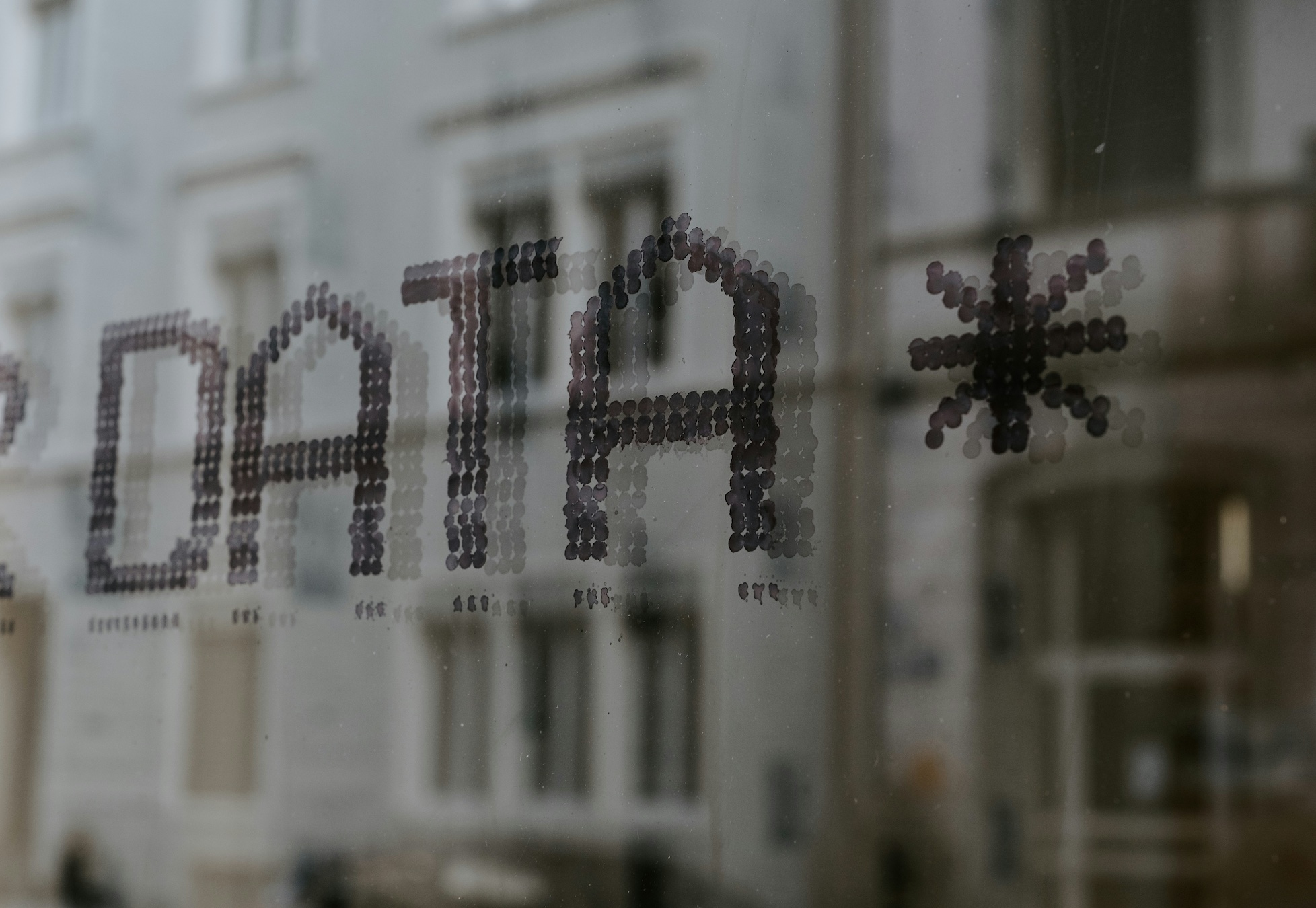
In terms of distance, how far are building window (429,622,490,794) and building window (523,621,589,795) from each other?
5 cm

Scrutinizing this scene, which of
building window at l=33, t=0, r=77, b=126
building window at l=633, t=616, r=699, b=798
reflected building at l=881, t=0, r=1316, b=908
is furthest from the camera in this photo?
building window at l=33, t=0, r=77, b=126

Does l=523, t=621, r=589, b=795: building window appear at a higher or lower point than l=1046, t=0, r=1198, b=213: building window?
lower

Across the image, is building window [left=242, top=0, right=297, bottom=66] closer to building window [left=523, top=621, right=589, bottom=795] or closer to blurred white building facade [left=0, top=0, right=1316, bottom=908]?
blurred white building facade [left=0, top=0, right=1316, bottom=908]

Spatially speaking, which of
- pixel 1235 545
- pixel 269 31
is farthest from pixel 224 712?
pixel 1235 545

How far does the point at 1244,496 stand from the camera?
3.07 feet

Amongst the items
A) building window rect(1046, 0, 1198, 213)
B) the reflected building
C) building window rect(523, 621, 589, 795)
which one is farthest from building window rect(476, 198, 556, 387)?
building window rect(1046, 0, 1198, 213)

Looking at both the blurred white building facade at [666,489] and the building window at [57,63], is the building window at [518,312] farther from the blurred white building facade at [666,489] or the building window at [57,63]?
the building window at [57,63]

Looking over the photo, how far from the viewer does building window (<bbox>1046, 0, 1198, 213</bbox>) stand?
99 cm

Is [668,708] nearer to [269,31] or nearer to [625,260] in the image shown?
[625,260]

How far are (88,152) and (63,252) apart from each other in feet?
0.41

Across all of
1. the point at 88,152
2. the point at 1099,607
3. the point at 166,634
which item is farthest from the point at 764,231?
the point at 88,152

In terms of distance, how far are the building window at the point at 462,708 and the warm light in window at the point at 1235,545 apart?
2.10ft

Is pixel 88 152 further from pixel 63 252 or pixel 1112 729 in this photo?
pixel 1112 729

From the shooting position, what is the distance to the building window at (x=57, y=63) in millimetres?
1643
